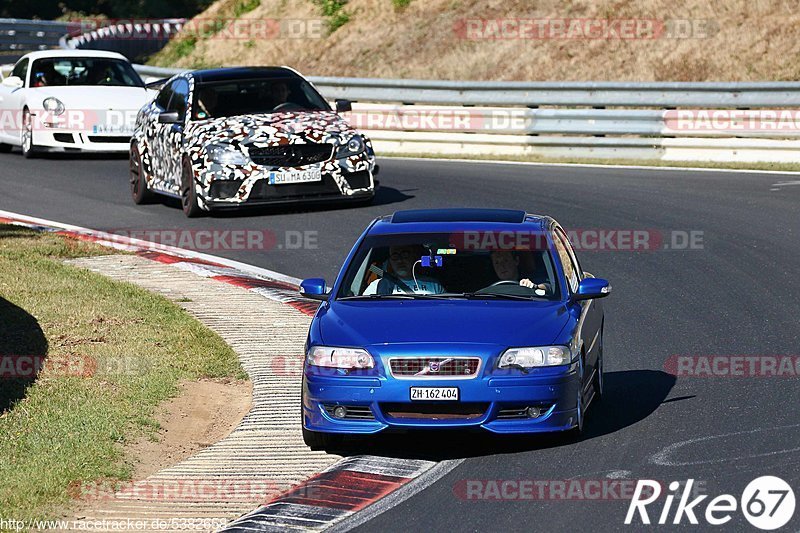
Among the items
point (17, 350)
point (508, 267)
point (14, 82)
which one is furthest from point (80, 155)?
point (508, 267)

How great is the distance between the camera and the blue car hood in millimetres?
7973

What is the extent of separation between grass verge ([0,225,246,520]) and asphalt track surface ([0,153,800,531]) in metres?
1.55

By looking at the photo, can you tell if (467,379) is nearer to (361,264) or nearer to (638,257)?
(361,264)

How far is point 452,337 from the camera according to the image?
26.1 ft

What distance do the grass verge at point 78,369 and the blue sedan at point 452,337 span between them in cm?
126


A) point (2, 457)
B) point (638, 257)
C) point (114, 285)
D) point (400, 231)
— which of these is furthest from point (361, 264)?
point (638, 257)

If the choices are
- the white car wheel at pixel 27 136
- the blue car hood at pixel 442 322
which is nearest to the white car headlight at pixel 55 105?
the white car wheel at pixel 27 136

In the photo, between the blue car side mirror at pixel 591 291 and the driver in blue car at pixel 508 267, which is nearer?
the blue car side mirror at pixel 591 291

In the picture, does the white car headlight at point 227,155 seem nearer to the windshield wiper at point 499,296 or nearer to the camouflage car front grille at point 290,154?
the camouflage car front grille at point 290,154

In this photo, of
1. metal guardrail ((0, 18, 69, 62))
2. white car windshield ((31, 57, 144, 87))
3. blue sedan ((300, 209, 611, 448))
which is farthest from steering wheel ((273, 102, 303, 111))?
metal guardrail ((0, 18, 69, 62))

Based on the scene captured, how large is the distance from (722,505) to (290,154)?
33.9 feet

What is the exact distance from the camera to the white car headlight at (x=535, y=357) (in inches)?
311

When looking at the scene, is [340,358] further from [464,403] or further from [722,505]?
[722,505]

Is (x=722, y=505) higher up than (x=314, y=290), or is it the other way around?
(x=314, y=290)
